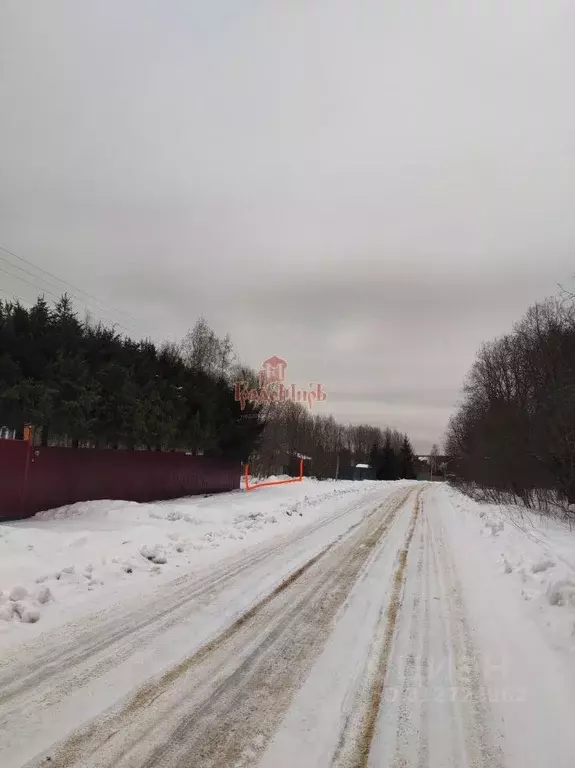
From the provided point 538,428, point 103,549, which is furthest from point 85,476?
point 538,428

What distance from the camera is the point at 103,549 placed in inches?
354

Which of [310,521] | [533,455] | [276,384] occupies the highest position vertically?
[276,384]

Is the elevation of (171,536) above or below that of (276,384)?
below

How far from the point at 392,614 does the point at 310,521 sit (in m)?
9.79

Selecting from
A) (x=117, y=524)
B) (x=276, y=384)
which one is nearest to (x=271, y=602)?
(x=117, y=524)

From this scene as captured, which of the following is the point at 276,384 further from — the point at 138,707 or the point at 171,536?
the point at 138,707

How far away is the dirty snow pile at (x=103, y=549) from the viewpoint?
629 centimetres

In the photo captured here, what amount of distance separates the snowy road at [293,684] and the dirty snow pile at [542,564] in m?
0.31

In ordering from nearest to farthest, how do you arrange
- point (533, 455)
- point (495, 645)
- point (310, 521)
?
1. point (495, 645)
2. point (310, 521)
3. point (533, 455)

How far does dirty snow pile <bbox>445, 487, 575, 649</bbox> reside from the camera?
605 cm

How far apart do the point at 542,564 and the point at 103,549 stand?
285 inches

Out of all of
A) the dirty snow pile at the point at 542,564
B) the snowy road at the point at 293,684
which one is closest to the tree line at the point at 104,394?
the snowy road at the point at 293,684

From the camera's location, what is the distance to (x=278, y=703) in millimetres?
3957

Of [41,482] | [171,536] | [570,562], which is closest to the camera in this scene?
[570,562]
